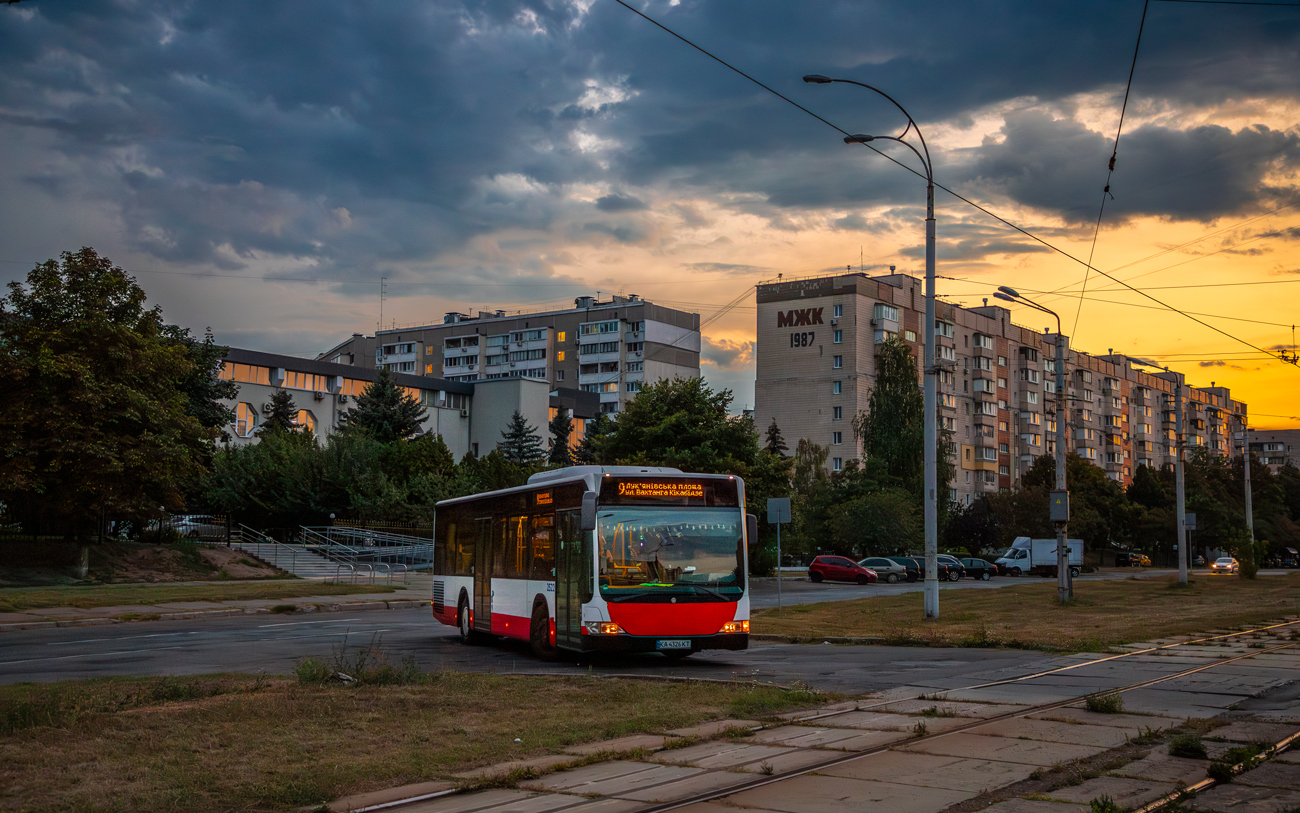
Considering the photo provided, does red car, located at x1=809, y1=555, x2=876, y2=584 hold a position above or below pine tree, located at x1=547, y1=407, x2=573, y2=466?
below

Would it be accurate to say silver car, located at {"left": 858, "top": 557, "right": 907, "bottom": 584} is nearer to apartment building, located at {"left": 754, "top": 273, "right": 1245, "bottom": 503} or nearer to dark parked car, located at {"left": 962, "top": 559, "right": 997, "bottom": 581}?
dark parked car, located at {"left": 962, "top": 559, "right": 997, "bottom": 581}

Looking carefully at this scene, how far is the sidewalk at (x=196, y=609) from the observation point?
24.7 metres

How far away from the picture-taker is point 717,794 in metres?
6.98

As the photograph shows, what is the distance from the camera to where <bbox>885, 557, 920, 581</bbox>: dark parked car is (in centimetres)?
5512

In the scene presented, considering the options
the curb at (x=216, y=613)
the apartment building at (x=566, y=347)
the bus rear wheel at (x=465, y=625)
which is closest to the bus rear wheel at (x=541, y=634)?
the bus rear wheel at (x=465, y=625)

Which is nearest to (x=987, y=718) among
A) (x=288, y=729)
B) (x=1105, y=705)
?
(x=1105, y=705)

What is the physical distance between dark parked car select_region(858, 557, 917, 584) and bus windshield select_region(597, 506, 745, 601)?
3981cm

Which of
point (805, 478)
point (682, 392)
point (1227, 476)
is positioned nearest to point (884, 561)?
point (682, 392)

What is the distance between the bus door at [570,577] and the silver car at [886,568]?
132 feet

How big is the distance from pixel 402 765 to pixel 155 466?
31227 millimetres

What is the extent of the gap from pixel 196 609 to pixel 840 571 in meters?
31.5

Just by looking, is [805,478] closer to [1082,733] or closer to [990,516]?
[990,516]

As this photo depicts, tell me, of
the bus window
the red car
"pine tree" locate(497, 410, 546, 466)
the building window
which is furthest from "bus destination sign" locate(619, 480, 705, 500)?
the building window

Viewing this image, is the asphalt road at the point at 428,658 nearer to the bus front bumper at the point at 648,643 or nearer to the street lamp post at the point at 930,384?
the bus front bumper at the point at 648,643
